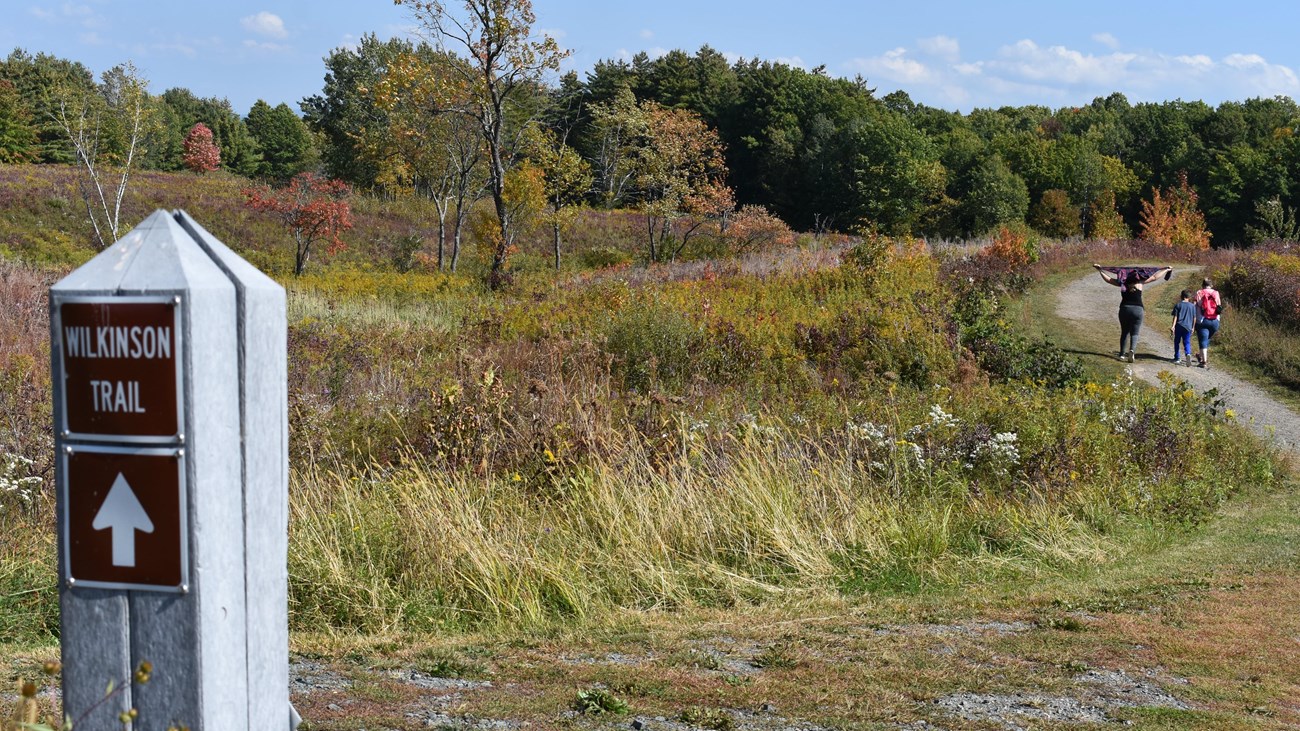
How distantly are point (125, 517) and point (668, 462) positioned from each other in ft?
20.3

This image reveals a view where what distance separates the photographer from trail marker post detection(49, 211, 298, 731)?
1.97m

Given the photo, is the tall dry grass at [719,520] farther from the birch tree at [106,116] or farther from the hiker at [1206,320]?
the birch tree at [106,116]

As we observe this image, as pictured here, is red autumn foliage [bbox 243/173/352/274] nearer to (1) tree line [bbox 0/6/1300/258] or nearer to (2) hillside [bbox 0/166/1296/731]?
(1) tree line [bbox 0/6/1300/258]

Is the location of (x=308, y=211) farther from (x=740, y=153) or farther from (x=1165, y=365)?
(x=740, y=153)

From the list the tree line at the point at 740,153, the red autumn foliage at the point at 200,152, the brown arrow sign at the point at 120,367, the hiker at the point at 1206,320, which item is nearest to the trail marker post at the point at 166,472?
the brown arrow sign at the point at 120,367

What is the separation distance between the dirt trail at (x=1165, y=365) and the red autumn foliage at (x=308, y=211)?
19.5m

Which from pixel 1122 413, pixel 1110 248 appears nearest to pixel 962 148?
pixel 1110 248

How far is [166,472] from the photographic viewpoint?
1980mm

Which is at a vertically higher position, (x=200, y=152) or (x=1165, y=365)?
(x=200, y=152)

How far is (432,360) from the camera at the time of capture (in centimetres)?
1271

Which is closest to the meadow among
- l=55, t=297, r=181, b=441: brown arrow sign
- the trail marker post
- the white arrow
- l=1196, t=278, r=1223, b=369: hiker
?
l=1196, t=278, r=1223, b=369: hiker

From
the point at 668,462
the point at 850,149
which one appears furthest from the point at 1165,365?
the point at 850,149

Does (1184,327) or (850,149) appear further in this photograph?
(850,149)

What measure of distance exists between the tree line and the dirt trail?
13.2 m
